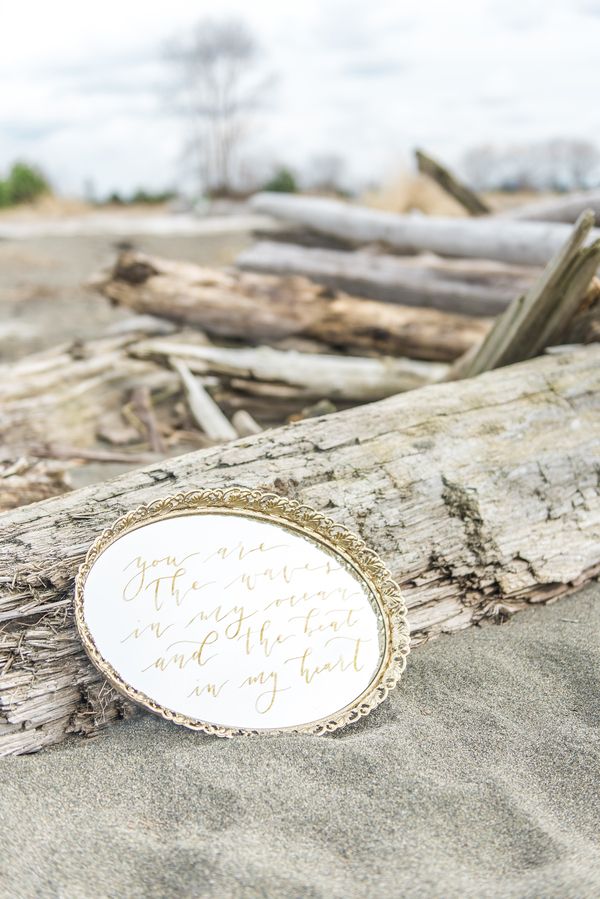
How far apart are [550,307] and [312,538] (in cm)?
182

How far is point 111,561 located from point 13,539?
0.98 ft

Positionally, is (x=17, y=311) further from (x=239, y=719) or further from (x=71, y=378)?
(x=239, y=719)

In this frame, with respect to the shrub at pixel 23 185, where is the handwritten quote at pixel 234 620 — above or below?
above

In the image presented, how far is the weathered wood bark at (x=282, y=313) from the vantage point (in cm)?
482

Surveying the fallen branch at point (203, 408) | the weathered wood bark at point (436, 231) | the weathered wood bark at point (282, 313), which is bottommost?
the fallen branch at point (203, 408)

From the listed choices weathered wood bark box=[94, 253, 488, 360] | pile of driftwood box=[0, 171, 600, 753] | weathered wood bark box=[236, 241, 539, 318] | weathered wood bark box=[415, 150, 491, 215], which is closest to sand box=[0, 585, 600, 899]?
pile of driftwood box=[0, 171, 600, 753]

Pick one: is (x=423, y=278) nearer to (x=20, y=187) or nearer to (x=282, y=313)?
(x=282, y=313)

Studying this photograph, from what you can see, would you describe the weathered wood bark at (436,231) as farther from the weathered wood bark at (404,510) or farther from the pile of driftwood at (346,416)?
the weathered wood bark at (404,510)

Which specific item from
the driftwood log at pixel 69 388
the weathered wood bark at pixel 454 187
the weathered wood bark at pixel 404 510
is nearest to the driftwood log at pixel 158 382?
the driftwood log at pixel 69 388

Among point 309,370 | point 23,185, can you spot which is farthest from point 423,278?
point 23,185

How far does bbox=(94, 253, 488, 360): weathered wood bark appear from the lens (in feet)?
15.8

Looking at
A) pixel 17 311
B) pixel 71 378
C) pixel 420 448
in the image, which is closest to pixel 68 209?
pixel 17 311

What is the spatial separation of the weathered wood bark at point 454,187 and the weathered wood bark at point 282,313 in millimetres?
2382

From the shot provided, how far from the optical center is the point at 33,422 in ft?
13.4
